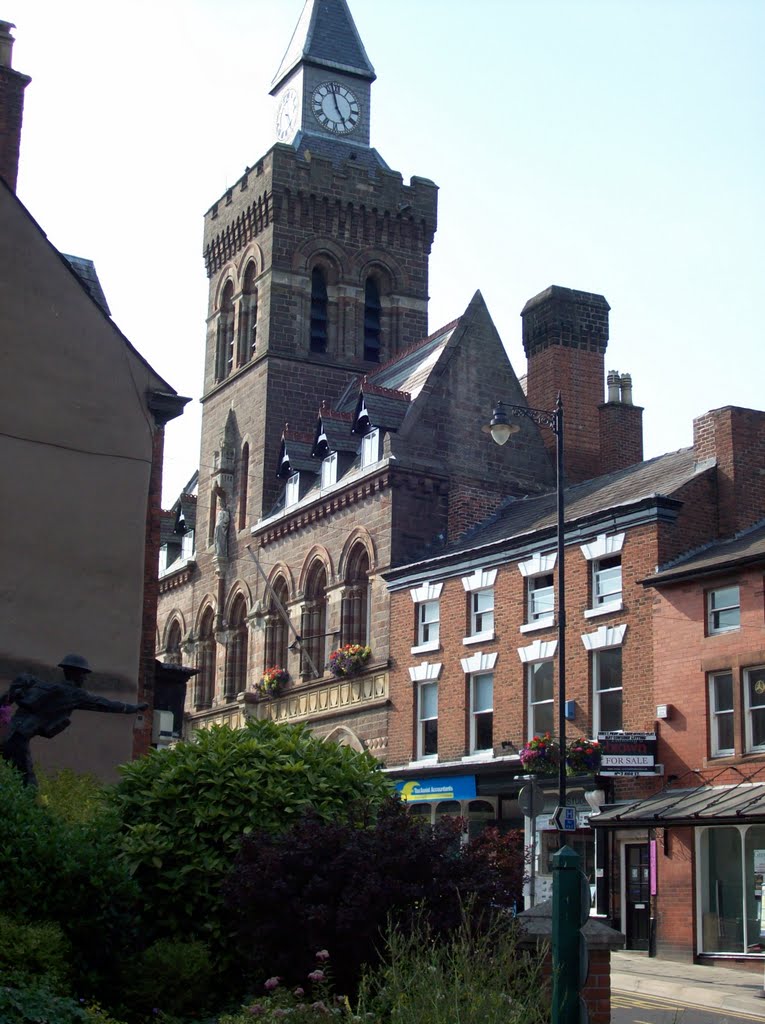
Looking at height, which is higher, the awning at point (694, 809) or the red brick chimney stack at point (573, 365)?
the red brick chimney stack at point (573, 365)

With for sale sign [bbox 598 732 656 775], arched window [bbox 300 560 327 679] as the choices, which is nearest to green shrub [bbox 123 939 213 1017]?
for sale sign [bbox 598 732 656 775]

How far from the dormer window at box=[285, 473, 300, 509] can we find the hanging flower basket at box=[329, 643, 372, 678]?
681 cm

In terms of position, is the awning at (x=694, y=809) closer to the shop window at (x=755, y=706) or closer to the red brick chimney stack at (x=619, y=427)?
the shop window at (x=755, y=706)

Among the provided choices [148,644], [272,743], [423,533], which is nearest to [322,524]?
[423,533]

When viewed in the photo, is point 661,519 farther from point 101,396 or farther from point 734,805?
point 101,396

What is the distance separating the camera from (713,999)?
20781 millimetres

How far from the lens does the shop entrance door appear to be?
95.2ft

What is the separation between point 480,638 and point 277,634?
37.8 feet

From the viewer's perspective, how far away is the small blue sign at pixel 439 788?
114 feet

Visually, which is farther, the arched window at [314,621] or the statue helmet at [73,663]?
the arched window at [314,621]

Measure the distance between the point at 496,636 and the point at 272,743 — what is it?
20.8m

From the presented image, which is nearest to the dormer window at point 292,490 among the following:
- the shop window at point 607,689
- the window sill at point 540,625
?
the window sill at point 540,625

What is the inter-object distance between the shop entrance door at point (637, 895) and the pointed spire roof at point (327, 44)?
36.7 metres

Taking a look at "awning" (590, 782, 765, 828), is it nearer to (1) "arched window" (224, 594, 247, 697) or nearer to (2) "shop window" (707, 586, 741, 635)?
(2) "shop window" (707, 586, 741, 635)
